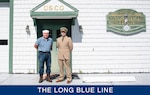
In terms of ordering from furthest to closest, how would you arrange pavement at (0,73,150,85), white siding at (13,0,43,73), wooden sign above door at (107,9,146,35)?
1. wooden sign above door at (107,9,146,35)
2. white siding at (13,0,43,73)
3. pavement at (0,73,150,85)

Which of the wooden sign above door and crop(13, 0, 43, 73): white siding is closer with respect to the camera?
crop(13, 0, 43, 73): white siding

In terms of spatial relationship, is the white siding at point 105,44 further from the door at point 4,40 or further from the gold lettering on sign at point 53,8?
the door at point 4,40

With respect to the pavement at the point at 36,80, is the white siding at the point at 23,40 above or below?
above

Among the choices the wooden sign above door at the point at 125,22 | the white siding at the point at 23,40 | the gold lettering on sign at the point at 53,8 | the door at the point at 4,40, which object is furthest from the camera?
the door at the point at 4,40

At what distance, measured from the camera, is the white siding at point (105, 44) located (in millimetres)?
12156

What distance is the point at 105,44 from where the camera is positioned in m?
12.2

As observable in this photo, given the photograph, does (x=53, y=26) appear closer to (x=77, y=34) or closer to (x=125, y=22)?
(x=77, y=34)

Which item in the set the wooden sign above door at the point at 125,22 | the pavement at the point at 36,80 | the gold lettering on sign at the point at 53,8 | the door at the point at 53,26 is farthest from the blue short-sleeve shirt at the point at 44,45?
the wooden sign above door at the point at 125,22

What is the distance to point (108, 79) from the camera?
34.2 ft

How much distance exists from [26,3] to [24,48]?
6.25 feet

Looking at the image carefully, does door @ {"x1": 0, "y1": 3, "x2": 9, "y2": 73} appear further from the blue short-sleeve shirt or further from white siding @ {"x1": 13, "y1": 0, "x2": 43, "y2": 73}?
the blue short-sleeve shirt

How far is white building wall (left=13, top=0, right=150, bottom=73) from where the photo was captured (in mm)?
12117

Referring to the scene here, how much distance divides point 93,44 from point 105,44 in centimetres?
51

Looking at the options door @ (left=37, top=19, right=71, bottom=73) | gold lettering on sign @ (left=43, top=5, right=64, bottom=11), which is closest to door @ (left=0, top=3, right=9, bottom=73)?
door @ (left=37, top=19, right=71, bottom=73)
